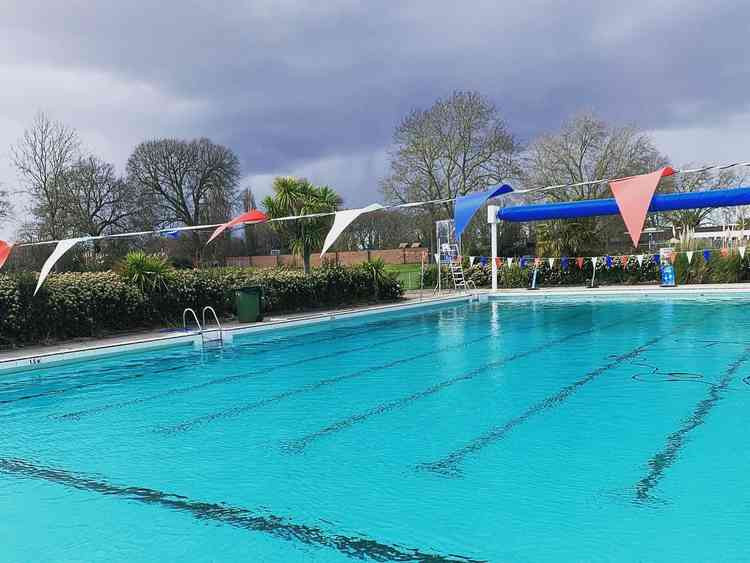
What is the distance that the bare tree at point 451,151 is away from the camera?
3106cm

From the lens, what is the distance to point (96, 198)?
106 feet

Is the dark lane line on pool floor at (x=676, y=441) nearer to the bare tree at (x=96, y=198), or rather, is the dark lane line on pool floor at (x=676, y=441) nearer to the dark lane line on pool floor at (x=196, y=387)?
the dark lane line on pool floor at (x=196, y=387)

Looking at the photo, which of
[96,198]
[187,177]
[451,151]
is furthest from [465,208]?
[187,177]

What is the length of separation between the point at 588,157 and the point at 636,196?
21.9m

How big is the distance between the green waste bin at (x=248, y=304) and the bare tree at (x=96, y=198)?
18.0 metres

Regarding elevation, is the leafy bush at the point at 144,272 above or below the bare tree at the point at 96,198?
below

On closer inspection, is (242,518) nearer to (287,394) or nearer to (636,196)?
(287,394)

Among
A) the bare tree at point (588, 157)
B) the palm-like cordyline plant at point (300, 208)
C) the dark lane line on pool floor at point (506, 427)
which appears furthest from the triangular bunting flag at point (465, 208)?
the bare tree at point (588, 157)

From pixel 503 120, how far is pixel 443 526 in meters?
30.5

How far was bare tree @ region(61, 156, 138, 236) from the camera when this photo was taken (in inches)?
1109

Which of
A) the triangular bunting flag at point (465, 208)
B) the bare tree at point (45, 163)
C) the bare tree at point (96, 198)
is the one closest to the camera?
the triangular bunting flag at point (465, 208)

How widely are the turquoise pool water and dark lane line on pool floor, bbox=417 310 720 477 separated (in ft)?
0.10

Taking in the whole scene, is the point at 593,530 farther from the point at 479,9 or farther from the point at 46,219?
the point at 46,219

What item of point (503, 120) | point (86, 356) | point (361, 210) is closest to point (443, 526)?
point (86, 356)
